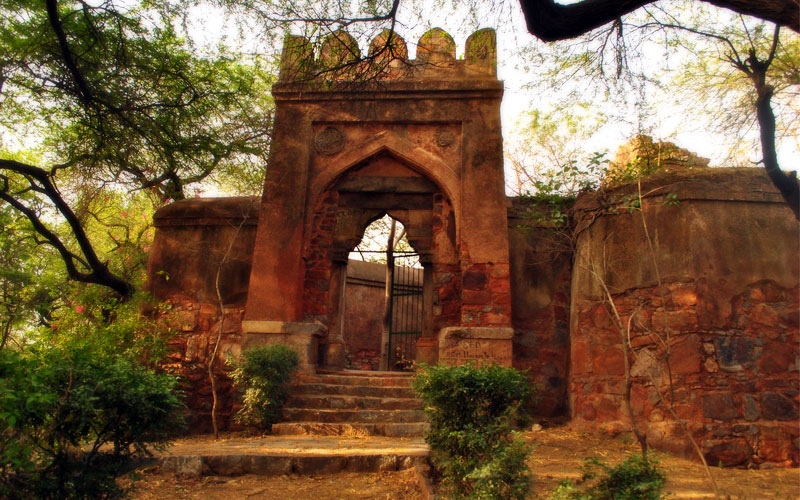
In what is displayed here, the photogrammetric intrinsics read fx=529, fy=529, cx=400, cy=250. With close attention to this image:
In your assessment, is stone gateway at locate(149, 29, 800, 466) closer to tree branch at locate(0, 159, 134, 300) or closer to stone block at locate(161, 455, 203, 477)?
tree branch at locate(0, 159, 134, 300)

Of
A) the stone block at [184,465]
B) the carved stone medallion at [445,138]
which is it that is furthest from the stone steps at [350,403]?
the carved stone medallion at [445,138]

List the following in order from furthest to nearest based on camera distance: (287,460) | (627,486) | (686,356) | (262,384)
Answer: (262,384)
(686,356)
(287,460)
(627,486)

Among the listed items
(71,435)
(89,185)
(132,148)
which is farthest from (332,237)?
(71,435)

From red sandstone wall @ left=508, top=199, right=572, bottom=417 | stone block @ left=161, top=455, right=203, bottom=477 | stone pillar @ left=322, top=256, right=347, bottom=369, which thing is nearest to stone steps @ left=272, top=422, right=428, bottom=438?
stone block @ left=161, top=455, right=203, bottom=477

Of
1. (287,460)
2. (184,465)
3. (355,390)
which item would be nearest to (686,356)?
(355,390)

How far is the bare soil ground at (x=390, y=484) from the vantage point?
3725mm

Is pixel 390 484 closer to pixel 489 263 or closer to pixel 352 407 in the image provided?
pixel 352 407

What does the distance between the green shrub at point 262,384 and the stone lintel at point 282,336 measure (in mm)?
799

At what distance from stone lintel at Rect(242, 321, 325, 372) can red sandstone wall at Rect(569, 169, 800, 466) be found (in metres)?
3.65

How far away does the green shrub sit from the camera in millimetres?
6027

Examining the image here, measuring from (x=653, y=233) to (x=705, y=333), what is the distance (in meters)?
1.25

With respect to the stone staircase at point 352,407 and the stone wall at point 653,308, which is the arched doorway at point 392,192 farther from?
the stone staircase at point 352,407

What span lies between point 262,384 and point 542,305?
3989 millimetres

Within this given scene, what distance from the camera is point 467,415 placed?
3.71m
